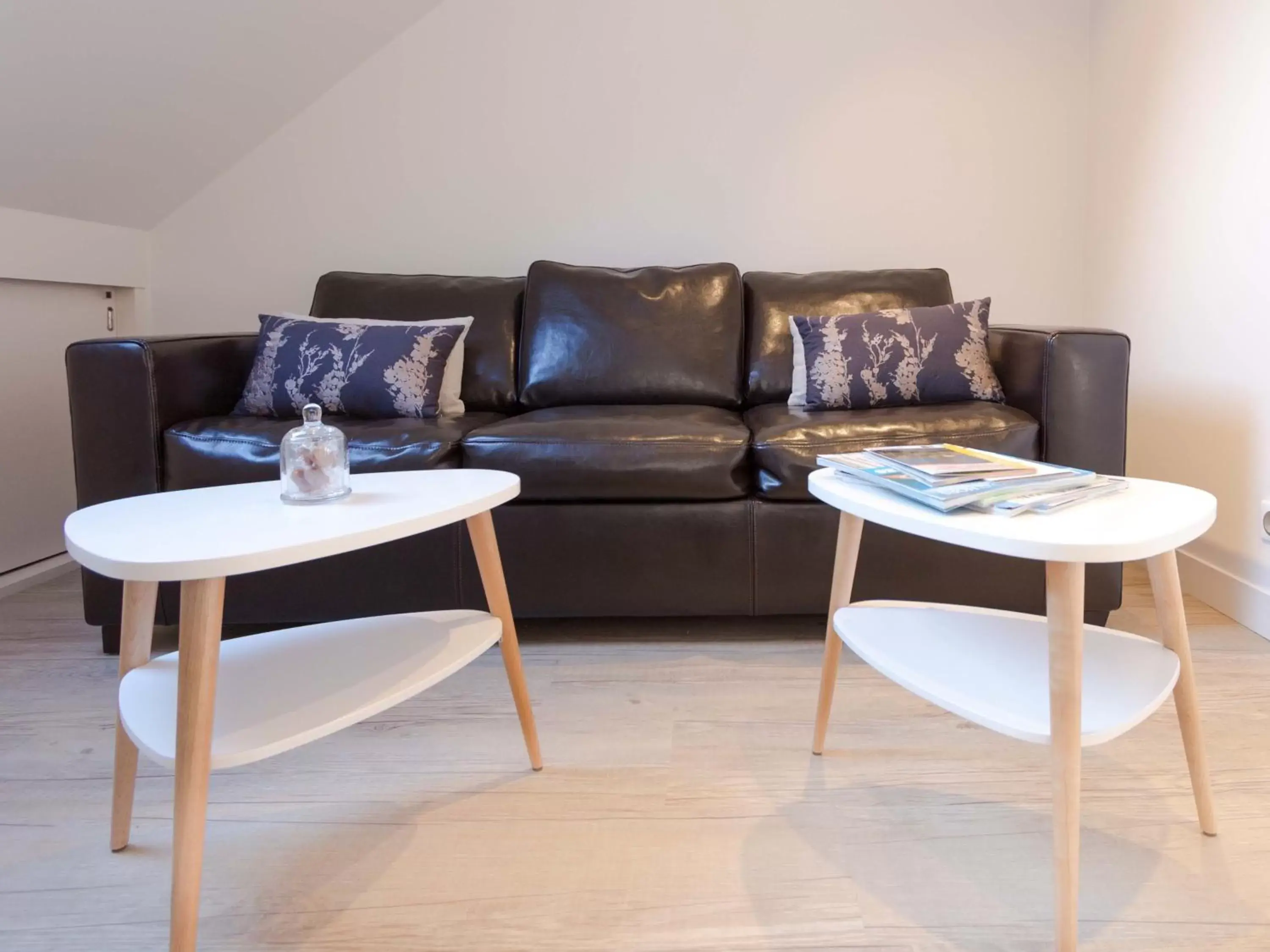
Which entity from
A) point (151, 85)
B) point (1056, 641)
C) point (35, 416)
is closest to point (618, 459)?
point (1056, 641)

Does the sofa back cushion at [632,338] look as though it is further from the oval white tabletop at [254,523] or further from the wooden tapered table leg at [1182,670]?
the wooden tapered table leg at [1182,670]

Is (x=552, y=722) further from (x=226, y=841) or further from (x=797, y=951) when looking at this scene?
(x=797, y=951)

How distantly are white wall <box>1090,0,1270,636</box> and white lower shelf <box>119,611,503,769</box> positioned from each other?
178 cm

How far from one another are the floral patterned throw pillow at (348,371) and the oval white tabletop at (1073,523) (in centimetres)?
127

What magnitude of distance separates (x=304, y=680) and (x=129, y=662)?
25 cm

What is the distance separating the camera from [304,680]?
4.10ft

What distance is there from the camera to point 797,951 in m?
1.05

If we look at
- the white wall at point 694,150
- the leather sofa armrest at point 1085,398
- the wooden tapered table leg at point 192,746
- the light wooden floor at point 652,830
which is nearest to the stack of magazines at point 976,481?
the light wooden floor at point 652,830

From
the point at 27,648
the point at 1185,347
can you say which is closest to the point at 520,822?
the point at 27,648

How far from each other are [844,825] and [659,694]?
1.75 feet

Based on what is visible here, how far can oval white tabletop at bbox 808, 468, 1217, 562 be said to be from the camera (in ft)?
3.22

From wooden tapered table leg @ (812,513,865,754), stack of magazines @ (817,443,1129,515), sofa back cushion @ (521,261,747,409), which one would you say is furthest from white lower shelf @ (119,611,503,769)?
sofa back cushion @ (521,261,747,409)

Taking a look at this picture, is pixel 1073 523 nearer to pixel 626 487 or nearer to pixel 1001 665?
pixel 1001 665

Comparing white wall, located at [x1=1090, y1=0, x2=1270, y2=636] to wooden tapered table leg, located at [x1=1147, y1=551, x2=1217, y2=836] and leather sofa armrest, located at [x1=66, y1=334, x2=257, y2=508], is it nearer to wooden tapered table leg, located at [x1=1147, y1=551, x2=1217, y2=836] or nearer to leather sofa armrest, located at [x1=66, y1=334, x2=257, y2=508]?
wooden tapered table leg, located at [x1=1147, y1=551, x2=1217, y2=836]
